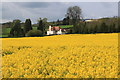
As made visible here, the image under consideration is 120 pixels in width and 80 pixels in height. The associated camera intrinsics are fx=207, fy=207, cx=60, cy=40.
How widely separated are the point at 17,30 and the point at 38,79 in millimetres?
49357

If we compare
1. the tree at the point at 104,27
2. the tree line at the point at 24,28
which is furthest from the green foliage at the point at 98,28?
the tree line at the point at 24,28

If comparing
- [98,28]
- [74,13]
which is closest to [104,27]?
[98,28]

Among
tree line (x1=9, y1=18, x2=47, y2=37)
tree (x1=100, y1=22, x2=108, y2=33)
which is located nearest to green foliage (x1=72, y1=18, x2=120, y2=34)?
tree (x1=100, y1=22, x2=108, y2=33)

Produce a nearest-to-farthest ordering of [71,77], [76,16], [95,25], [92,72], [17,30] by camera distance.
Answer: [71,77] < [92,72] < [95,25] < [17,30] < [76,16]

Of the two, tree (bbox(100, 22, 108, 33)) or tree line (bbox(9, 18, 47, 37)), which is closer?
tree (bbox(100, 22, 108, 33))

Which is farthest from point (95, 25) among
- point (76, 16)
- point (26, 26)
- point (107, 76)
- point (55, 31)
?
point (107, 76)

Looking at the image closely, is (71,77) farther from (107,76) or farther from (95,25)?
(95,25)

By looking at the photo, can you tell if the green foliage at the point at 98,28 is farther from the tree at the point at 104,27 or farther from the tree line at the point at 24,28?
the tree line at the point at 24,28

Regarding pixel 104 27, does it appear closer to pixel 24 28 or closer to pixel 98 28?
pixel 98 28

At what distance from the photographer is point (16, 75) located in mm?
7281

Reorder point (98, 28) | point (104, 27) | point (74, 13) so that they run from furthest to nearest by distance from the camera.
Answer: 1. point (74, 13)
2. point (98, 28)
3. point (104, 27)

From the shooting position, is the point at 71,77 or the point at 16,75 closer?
the point at 71,77

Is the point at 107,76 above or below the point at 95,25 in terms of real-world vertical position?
below

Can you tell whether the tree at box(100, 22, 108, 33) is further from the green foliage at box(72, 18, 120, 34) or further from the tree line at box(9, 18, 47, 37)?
the tree line at box(9, 18, 47, 37)
